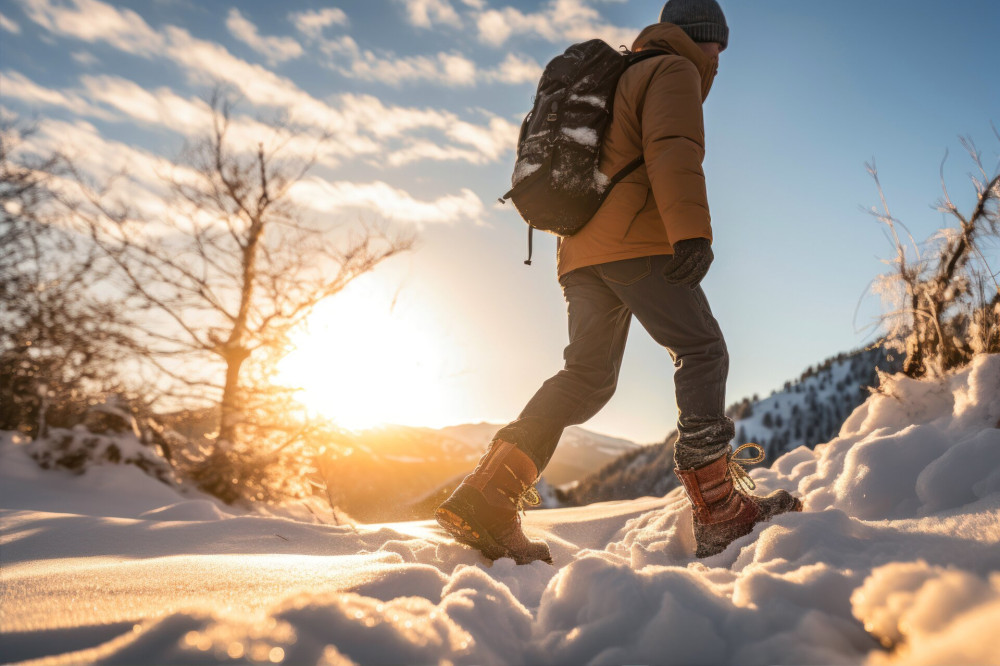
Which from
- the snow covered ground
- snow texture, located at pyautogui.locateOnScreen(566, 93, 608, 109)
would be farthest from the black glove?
the snow covered ground

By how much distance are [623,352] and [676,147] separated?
0.75 meters

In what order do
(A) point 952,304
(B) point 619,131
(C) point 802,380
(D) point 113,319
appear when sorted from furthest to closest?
(C) point 802,380 → (D) point 113,319 → (A) point 952,304 → (B) point 619,131

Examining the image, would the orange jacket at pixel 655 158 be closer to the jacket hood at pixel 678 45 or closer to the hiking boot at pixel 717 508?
the jacket hood at pixel 678 45

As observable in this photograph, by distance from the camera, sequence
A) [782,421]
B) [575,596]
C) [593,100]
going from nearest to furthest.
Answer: [575,596], [593,100], [782,421]

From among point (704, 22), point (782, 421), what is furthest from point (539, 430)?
point (782, 421)

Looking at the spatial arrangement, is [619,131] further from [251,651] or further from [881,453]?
[251,651]

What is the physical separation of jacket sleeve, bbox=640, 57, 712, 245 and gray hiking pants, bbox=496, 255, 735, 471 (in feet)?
0.51

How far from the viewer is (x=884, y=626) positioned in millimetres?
636

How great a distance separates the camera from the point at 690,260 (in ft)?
5.21

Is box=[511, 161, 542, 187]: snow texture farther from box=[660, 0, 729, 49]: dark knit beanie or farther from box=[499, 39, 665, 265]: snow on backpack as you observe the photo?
box=[660, 0, 729, 49]: dark knit beanie

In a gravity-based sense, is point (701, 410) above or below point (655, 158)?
below

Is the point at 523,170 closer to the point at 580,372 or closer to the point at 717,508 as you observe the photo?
the point at 580,372

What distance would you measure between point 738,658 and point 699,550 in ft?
3.66

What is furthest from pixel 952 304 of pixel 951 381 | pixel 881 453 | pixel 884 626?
pixel 884 626
